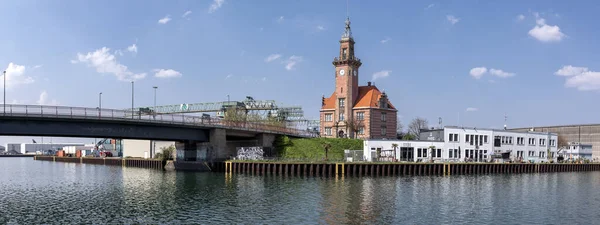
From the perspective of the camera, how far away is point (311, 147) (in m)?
101

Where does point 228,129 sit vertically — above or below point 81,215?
above

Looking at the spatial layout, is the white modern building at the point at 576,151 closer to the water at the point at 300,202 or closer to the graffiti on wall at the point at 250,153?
the water at the point at 300,202

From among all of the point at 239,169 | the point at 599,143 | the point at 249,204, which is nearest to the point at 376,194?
the point at 249,204

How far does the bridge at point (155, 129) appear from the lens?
237 feet

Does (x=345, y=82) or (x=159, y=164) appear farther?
(x=345, y=82)

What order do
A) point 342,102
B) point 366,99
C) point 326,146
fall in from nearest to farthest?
1. point 326,146
2. point 366,99
3. point 342,102

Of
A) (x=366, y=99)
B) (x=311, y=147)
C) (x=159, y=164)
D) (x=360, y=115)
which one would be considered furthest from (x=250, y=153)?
(x=366, y=99)

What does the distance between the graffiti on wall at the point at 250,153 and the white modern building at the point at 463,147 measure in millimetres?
20039

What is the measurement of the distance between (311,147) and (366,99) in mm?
25849

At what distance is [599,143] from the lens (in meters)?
181

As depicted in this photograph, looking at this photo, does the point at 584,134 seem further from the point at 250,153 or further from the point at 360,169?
the point at 250,153

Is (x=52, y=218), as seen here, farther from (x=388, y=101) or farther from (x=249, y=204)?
(x=388, y=101)

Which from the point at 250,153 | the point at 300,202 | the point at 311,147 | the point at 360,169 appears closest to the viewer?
the point at 300,202

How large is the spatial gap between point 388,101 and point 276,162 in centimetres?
4673
